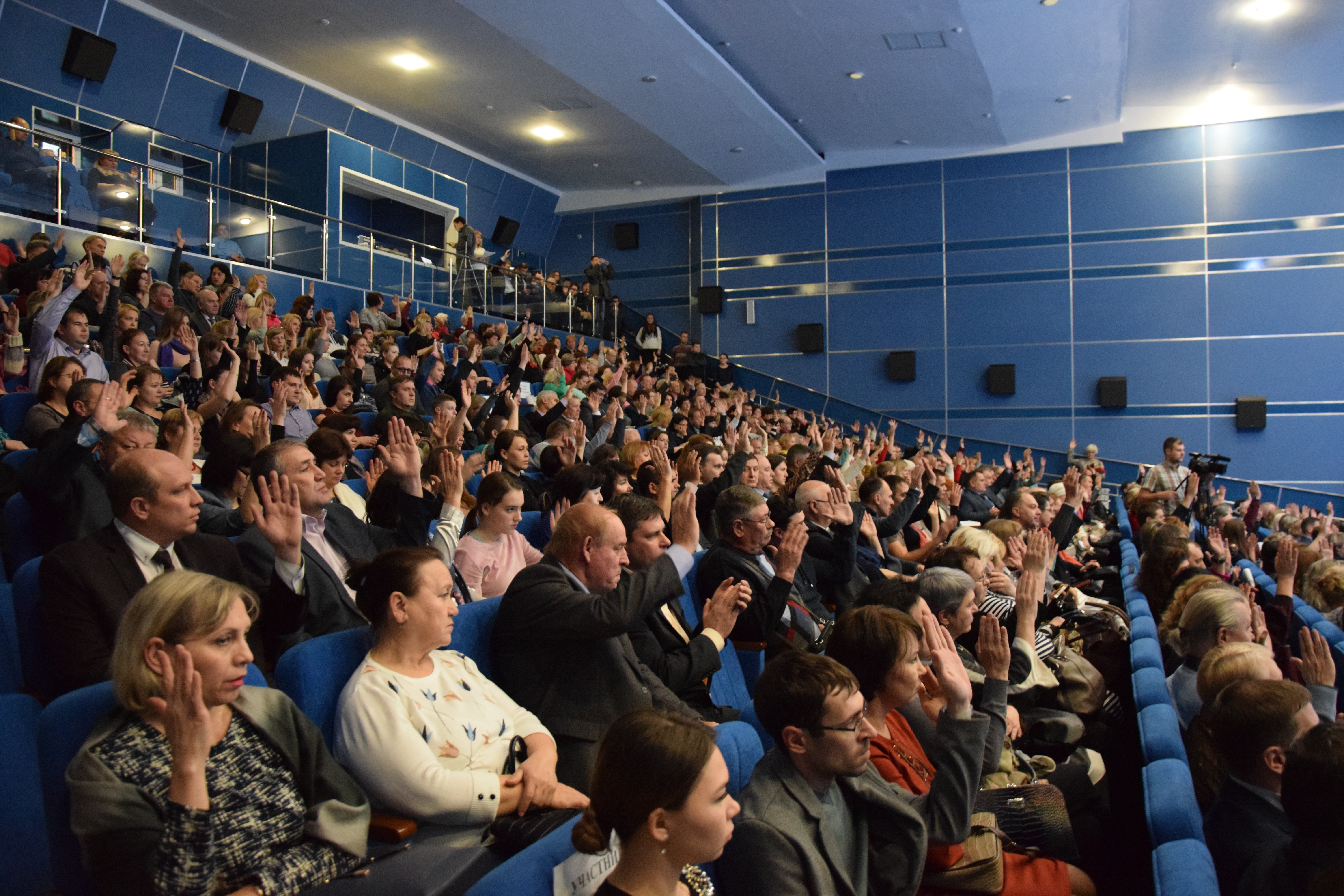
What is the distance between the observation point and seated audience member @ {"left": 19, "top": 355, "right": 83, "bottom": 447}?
3.58 meters

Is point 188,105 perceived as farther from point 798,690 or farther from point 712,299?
point 798,690

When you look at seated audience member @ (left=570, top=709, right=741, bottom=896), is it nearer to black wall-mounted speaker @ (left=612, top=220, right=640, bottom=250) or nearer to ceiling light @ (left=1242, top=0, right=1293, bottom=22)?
ceiling light @ (left=1242, top=0, right=1293, bottom=22)

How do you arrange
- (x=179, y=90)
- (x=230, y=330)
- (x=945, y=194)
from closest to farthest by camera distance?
1. (x=230, y=330)
2. (x=179, y=90)
3. (x=945, y=194)

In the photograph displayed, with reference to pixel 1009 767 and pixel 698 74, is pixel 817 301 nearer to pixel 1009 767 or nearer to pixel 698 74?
pixel 698 74

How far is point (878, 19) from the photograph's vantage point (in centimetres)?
877

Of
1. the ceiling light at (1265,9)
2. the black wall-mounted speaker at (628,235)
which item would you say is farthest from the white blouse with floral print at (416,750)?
the black wall-mounted speaker at (628,235)

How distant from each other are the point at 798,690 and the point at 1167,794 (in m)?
0.74

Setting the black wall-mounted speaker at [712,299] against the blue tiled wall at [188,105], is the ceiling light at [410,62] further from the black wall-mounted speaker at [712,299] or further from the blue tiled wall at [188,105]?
the black wall-mounted speaker at [712,299]

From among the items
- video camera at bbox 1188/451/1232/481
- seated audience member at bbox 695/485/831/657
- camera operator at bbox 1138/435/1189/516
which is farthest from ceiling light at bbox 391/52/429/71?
seated audience member at bbox 695/485/831/657

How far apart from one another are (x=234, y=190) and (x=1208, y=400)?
10735mm

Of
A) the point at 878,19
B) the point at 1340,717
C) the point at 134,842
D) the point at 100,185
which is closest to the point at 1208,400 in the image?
the point at 878,19

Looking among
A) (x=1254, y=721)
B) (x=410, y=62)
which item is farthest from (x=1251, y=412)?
(x=1254, y=721)

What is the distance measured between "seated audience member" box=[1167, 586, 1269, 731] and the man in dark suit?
2.12m

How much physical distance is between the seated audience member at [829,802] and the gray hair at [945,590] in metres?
0.99
